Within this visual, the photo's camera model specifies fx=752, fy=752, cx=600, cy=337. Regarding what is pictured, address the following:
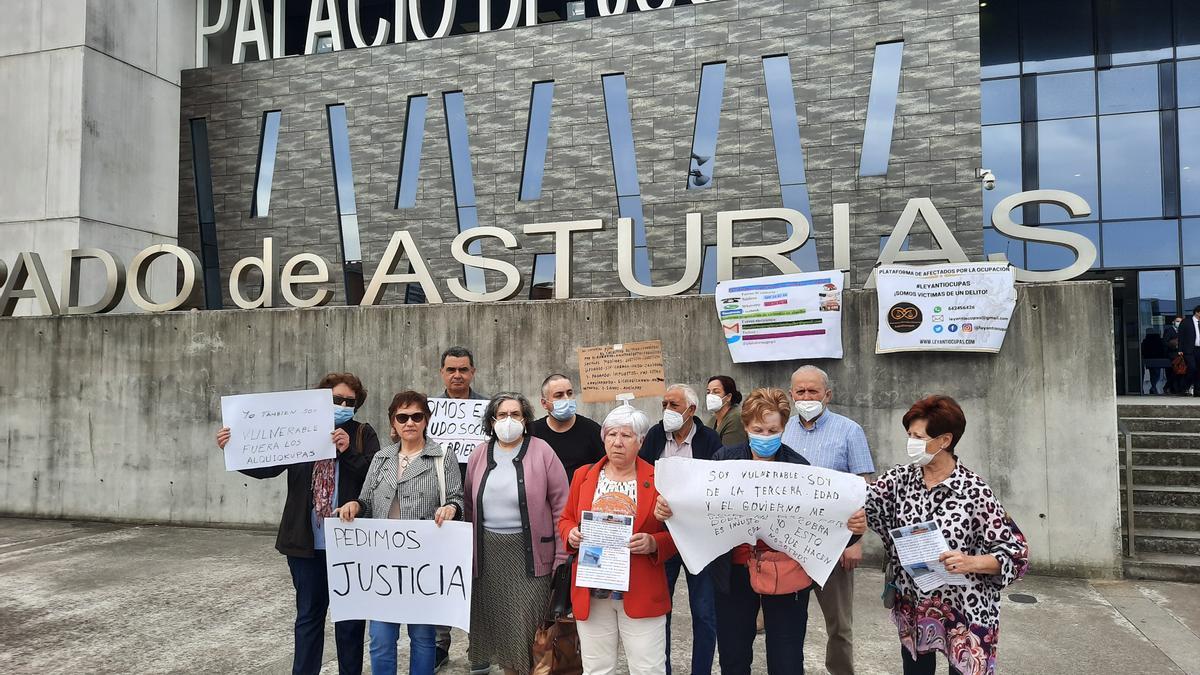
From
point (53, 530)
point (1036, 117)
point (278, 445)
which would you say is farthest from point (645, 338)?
point (1036, 117)

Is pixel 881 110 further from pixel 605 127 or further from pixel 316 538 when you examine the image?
pixel 316 538

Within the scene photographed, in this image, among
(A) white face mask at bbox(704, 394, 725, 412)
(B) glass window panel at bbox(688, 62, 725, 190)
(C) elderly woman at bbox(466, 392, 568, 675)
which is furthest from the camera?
(B) glass window panel at bbox(688, 62, 725, 190)

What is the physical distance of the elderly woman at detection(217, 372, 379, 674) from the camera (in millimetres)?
3967

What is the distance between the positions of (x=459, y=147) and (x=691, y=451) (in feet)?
37.8

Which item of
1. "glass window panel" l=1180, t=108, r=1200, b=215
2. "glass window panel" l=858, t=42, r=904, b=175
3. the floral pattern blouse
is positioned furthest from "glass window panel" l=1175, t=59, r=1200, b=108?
the floral pattern blouse

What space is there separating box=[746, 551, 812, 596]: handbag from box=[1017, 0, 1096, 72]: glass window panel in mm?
17600

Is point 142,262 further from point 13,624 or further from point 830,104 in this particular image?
point 830,104

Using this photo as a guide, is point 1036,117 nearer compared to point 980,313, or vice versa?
point 980,313

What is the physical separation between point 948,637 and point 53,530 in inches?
392

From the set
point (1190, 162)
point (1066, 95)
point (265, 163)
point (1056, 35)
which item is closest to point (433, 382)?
point (265, 163)

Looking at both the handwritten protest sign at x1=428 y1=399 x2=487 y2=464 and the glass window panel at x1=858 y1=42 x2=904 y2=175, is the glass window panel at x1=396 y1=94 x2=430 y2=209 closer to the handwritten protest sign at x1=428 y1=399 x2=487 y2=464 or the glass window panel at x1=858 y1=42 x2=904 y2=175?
the glass window panel at x1=858 y1=42 x2=904 y2=175

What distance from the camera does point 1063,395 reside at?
22.5 ft

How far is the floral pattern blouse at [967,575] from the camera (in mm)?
2998

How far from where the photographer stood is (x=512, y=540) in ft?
→ 12.6
